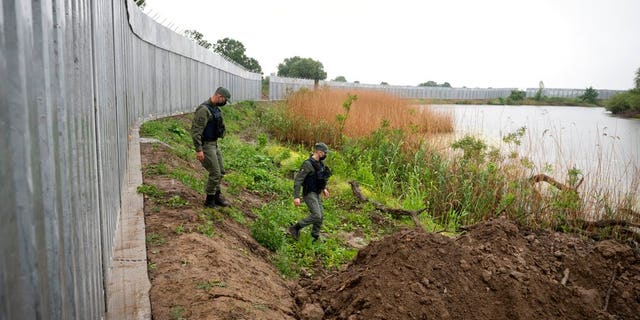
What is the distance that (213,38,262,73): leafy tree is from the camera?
67375mm

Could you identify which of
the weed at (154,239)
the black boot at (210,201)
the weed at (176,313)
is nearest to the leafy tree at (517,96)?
the black boot at (210,201)

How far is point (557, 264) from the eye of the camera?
592cm

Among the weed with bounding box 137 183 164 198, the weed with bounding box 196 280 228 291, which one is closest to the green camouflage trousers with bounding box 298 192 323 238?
the weed with bounding box 137 183 164 198

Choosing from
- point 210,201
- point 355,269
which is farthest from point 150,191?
point 355,269

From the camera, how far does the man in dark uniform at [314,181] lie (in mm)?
5895

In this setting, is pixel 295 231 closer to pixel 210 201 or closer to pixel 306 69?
pixel 210 201

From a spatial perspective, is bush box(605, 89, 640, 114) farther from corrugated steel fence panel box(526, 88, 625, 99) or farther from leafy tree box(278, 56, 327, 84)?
leafy tree box(278, 56, 327, 84)

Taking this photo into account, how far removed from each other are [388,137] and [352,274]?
7700 mm

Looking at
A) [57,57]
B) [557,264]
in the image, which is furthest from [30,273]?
[557,264]

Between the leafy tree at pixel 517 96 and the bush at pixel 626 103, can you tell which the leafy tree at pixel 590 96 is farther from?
the bush at pixel 626 103

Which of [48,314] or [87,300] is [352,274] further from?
[48,314]

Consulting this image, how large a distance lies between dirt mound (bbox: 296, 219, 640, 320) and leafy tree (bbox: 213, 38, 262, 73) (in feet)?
212

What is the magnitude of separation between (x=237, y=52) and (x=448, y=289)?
66546mm

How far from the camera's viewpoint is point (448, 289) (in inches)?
174
